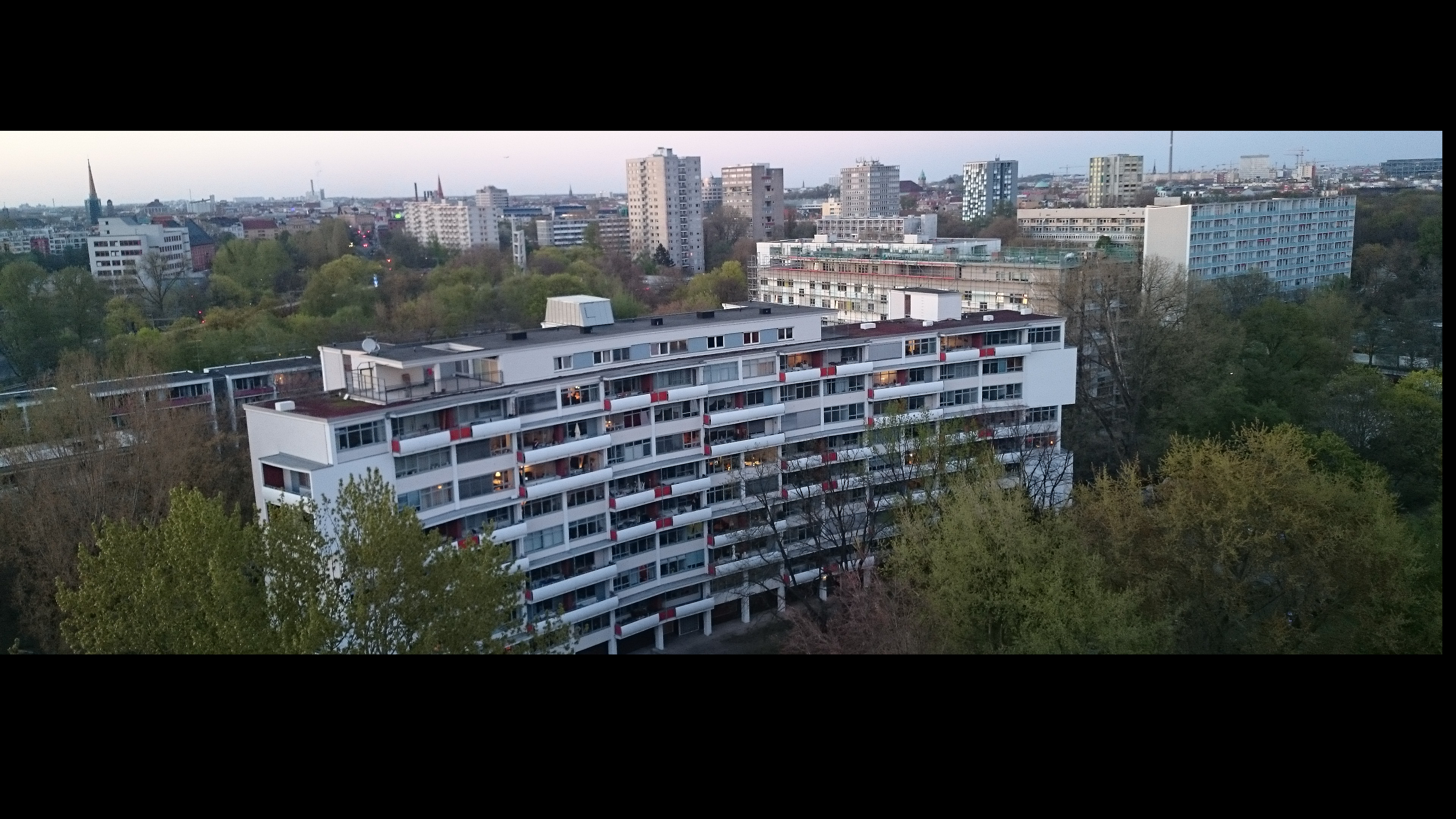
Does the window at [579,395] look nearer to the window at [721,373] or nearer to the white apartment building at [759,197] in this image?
the window at [721,373]

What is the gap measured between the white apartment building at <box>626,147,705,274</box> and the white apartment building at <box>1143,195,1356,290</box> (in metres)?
13.2

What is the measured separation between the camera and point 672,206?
98.3 feet

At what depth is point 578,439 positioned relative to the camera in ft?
28.8

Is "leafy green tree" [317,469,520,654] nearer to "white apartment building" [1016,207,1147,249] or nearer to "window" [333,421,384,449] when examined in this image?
A: "window" [333,421,384,449]

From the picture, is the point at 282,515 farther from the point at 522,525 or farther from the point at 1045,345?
the point at 1045,345

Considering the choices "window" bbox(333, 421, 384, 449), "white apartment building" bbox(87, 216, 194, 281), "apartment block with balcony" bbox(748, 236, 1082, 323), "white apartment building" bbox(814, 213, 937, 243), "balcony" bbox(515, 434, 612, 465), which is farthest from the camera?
"white apartment building" bbox(814, 213, 937, 243)

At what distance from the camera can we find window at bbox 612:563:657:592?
9.12m

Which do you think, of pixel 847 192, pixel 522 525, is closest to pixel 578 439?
pixel 522 525

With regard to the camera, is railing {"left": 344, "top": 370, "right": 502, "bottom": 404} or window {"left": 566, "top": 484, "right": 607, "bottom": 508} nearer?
railing {"left": 344, "top": 370, "right": 502, "bottom": 404}

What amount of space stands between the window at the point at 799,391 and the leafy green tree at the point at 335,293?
967 centimetres

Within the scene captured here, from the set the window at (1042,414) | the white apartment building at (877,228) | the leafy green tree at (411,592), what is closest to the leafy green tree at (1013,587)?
the leafy green tree at (411,592)

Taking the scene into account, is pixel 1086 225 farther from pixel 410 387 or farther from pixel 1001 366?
pixel 410 387

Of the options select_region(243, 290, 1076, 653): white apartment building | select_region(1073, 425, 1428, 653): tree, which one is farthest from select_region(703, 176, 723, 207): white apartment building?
select_region(1073, 425, 1428, 653): tree
